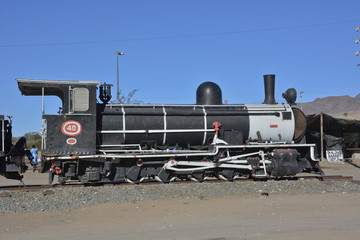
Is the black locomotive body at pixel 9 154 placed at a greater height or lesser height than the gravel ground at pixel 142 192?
greater

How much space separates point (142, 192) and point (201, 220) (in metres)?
3.19

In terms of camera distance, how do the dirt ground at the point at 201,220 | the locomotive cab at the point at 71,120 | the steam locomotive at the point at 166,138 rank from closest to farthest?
the dirt ground at the point at 201,220
the locomotive cab at the point at 71,120
the steam locomotive at the point at 166,138

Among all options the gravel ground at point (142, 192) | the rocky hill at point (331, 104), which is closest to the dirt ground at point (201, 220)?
the gravel ground at point (142, 192)

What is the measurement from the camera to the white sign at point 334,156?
83.6ft

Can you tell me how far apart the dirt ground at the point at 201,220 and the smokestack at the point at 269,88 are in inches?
178

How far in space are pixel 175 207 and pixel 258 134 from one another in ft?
16.1

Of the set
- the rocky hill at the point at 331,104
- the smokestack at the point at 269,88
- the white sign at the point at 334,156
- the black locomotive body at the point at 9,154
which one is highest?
the rocky hill at the point at 331,104

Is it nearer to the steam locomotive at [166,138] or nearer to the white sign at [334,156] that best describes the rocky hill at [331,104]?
the white sign at [334,156]

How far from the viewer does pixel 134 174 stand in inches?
460

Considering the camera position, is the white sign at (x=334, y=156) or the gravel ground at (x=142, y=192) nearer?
the gravel ground at (x=142, y=192)

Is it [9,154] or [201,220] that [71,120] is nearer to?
[9,154]

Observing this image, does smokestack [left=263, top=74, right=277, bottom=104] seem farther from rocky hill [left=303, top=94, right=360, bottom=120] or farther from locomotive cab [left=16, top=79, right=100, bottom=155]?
rocky hill [left=303, top=94, right=360, bottom=120]

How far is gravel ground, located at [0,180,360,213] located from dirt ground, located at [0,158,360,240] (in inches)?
15.3

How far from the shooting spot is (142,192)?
1070cm
